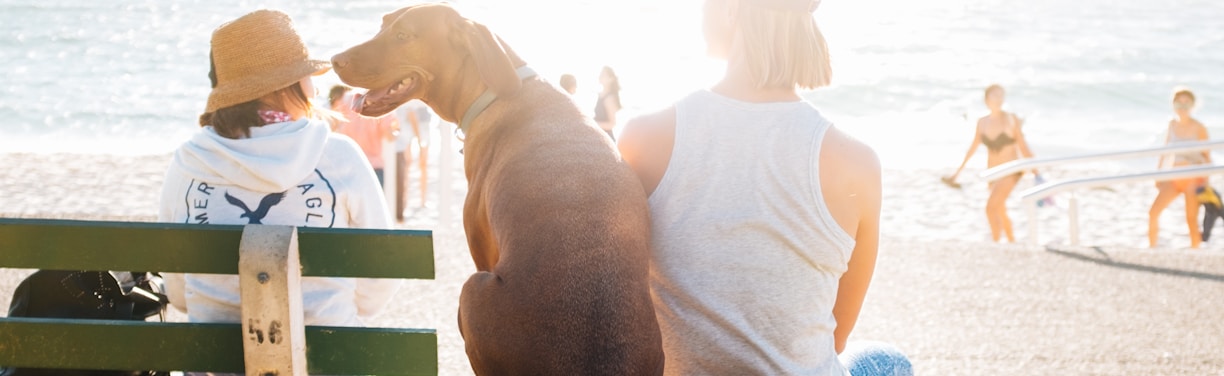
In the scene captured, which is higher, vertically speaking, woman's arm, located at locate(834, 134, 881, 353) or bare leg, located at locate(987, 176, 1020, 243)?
woman's arm, located at locate(834, 134, 881, 353)

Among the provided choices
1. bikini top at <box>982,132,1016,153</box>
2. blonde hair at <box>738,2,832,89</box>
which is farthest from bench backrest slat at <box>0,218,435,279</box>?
bikini top at <box>982,132,1016,153</box>

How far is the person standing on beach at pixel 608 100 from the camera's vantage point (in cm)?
1218

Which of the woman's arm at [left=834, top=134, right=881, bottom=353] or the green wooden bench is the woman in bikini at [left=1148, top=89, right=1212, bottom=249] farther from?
the green wooden bench

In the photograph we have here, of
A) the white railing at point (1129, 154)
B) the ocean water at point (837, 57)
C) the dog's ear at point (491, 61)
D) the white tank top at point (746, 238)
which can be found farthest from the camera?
the ocean water at point (837, 57)

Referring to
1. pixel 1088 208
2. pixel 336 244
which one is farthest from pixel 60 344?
pixel 1088 208

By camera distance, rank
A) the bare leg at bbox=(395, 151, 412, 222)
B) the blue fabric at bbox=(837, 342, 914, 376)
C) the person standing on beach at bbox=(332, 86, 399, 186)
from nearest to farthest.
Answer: the blue fabric at bbox=(837, 342, 914, 376) < the person standing on beach at bbox=(332, 86, 399, 186) < the bare leg at bbox=(395, 151, 412, 222)

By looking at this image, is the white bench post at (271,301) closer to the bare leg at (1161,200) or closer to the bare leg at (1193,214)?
the bare leg at (1161,200)

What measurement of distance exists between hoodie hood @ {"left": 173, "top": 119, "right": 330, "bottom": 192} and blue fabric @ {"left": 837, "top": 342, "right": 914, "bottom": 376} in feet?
4.77

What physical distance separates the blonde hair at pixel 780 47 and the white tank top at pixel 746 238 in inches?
3.0

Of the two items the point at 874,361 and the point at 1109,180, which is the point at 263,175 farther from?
the point at 1109,180

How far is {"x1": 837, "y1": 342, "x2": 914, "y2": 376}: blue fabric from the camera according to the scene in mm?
2951

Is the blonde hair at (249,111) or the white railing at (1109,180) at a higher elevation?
the blonde hair at (249,111)

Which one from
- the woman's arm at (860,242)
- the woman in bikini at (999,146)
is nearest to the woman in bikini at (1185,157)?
the woman in bikini at (999,146)

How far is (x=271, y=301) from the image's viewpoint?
101 inches
